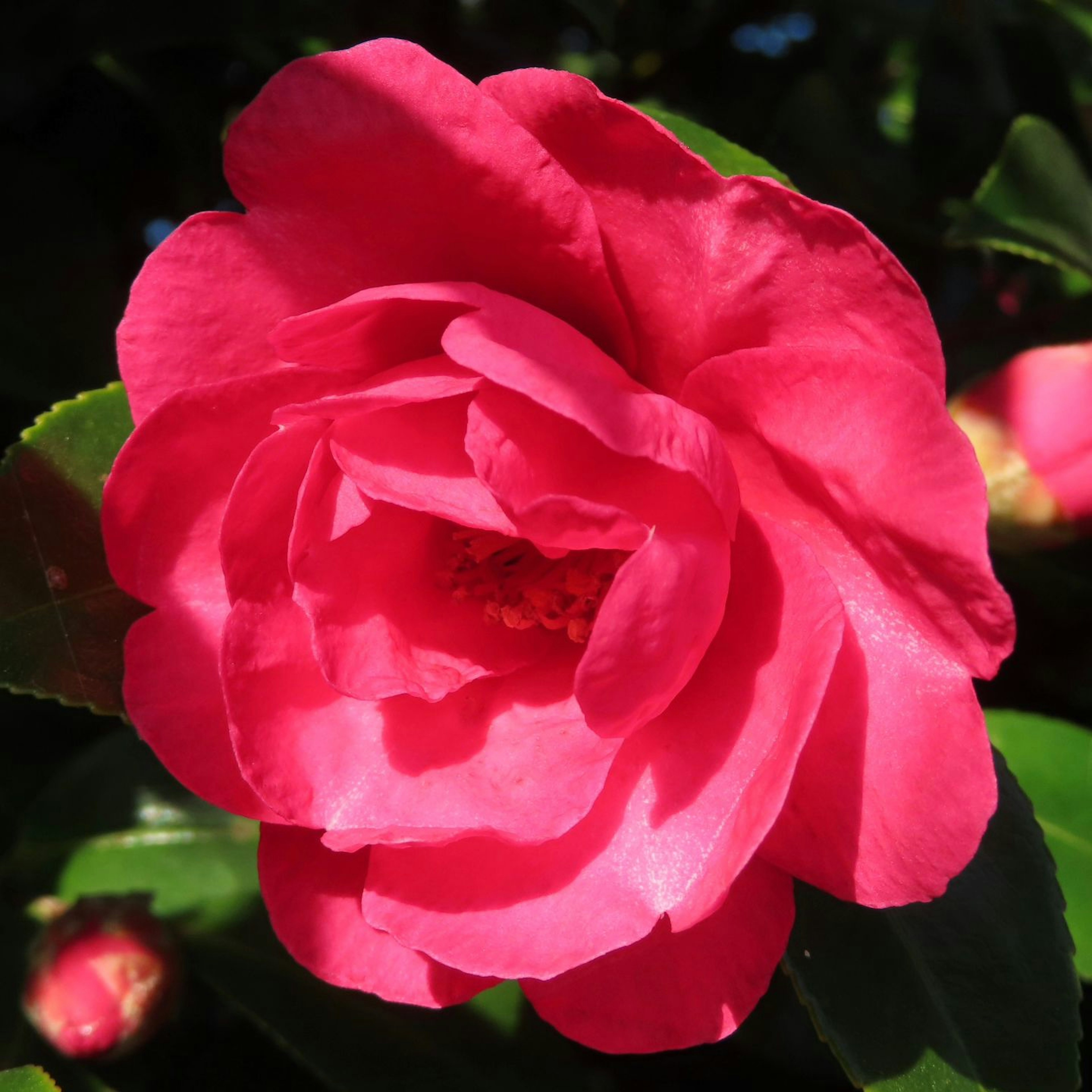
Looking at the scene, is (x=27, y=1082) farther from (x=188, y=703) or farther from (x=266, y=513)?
(x=266, y=513)

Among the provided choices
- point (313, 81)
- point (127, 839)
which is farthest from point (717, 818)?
point (127, 839)

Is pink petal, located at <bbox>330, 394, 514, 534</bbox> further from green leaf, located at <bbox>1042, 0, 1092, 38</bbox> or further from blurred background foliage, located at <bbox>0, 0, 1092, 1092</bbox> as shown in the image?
green leaf, located at <bbox>1042, 0, 1092, 38</bbox>

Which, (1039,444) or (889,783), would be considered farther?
(1039,444)

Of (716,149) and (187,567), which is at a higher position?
(716,149)

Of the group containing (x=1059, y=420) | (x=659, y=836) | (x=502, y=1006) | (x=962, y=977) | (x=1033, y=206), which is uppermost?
(x=1033, y=206)

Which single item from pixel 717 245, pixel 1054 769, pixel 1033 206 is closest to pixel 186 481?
pixel 717 245

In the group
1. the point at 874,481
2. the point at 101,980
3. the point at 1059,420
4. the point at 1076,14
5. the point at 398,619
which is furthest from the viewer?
the point at 1076,14

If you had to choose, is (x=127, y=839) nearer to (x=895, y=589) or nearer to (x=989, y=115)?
(x=895, y=589)
